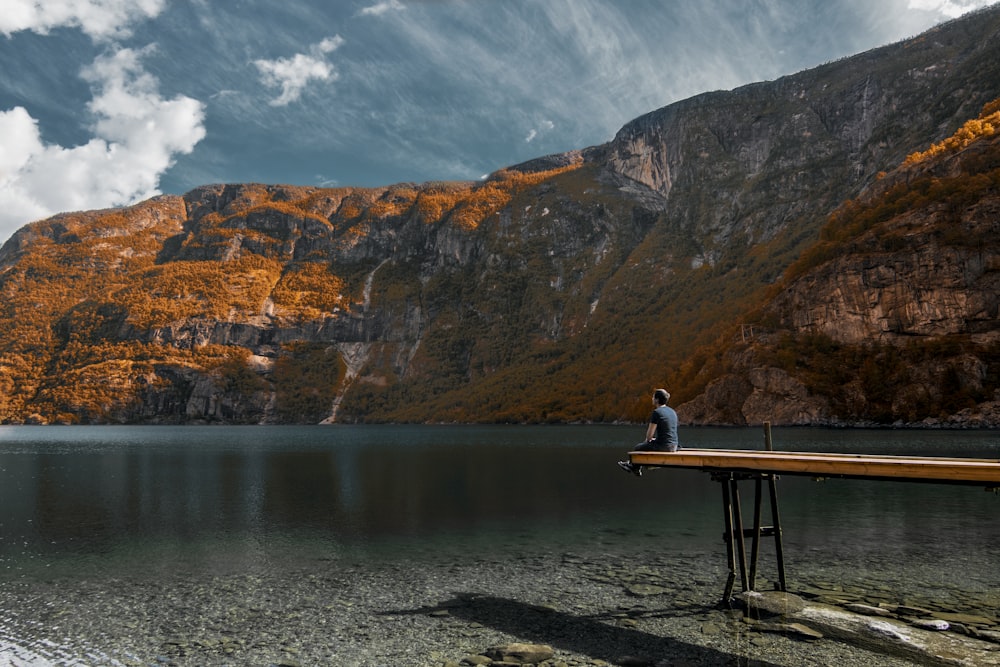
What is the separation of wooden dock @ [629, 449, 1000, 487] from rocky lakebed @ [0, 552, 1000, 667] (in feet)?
13.7

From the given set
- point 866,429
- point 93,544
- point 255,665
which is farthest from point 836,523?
point 866,429

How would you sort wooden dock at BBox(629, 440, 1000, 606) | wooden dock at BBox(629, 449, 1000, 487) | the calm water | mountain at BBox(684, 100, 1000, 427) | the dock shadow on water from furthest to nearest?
mountain at BBox(684, 100, 1000, 427), the calm water, the dock shadow on water, wooden dock at BBox(629, 440, 1000, 606), wooden dock at BBox(629, 449, 1000, 487)

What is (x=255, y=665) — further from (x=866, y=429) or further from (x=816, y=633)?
(x=866, y=429)

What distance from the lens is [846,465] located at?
53.9 ft

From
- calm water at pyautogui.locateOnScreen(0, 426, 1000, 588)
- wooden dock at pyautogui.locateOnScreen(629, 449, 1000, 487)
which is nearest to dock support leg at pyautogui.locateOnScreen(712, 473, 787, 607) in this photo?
wooden dock at pyautogui.locateOnScreen(629, 449, 1000, 487)

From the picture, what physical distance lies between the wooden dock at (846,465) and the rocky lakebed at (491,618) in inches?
164

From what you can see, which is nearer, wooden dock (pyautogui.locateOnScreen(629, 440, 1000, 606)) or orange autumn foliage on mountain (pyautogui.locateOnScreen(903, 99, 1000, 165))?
wooden dock (pyautogui.locateOnScreen(629, 440, 1000, 606))

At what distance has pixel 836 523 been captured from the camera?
33344 millimetres

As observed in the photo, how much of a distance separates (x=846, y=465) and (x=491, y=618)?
1095cm

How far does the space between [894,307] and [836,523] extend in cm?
12355

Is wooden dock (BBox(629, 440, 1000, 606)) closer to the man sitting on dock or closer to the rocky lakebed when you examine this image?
the man sitting on dock

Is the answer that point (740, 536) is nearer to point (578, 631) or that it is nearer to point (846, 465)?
point (846, 465)

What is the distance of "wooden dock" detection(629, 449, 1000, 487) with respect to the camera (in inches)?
556

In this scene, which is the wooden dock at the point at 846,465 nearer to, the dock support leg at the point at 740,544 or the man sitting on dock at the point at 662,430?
the man sitting on dock at the point at 662,430
